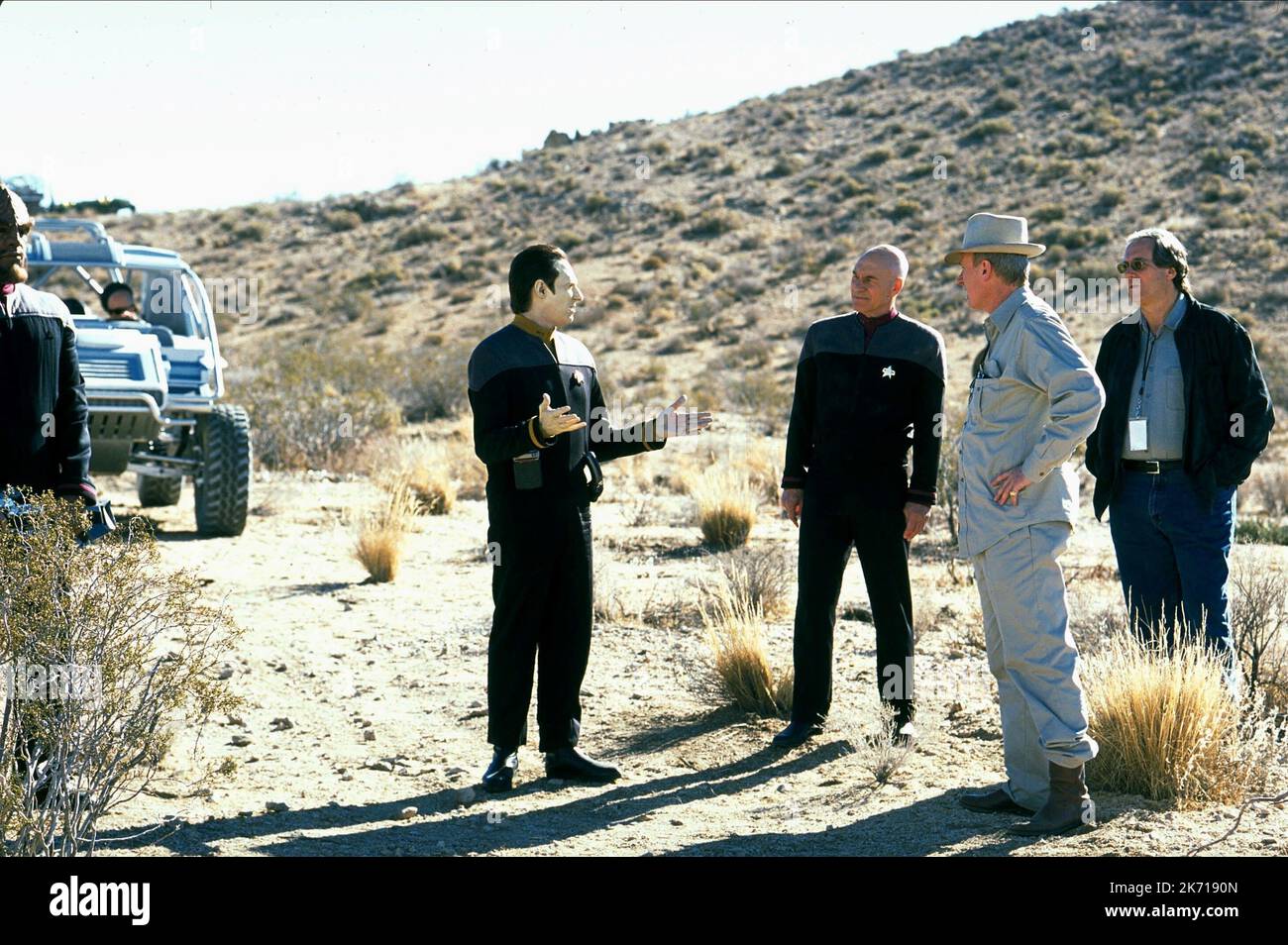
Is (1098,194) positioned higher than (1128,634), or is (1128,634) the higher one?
(1098,194)

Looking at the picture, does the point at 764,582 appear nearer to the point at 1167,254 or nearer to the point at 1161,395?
the point at 1161,395

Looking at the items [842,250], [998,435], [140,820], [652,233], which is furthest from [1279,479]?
[652,233]

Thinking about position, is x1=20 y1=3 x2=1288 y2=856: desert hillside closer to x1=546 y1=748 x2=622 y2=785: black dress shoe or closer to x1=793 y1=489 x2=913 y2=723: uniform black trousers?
A: x1=546 y1=748 x2=622 y2=785: black dress shoe

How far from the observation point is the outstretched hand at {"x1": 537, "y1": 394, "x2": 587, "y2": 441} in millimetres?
5176

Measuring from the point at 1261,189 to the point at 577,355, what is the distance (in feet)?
108

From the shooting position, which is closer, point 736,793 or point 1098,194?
point 736,793

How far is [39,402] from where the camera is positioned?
5.06 metres

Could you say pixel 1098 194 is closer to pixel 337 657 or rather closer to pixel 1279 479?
pixel 1279 479

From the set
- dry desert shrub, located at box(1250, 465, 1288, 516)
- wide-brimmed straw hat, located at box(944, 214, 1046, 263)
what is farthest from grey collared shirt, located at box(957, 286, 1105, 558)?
dry desert shrub, located at box(1250, 465, 1288, 516)

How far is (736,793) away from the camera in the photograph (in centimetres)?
565

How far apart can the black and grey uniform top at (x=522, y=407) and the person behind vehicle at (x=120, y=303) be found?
7.16 meters

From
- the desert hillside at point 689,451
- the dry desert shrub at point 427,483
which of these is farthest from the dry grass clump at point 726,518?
the dry desert shrub at point 427,483

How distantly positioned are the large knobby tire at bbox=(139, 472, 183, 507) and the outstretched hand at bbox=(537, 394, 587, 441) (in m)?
9.24

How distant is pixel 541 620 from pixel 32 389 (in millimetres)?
2092
